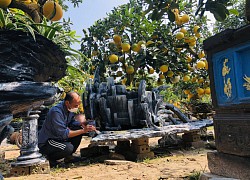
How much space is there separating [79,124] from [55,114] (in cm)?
60

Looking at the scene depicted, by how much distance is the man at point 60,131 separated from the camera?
11.1ft

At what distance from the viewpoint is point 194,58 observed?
185 inches

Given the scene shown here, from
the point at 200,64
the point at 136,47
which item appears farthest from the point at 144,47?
the point at 200,64

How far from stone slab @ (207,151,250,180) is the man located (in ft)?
5.61

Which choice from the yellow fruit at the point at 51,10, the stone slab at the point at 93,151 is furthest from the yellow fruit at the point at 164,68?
the yellow fruit at the point at 51,10

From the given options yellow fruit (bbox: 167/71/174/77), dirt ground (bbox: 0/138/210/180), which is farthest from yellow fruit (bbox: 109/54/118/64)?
dirt ground (bbox: 0/138/210/180)

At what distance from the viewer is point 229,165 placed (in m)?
2.06

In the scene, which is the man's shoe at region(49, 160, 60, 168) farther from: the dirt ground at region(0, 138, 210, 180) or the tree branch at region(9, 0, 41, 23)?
the tree branch at region(9, 0, 41, 23)

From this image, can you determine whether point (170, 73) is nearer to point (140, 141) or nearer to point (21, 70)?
point (140, 141)

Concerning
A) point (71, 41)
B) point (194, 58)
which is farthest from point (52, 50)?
point (194, 58)

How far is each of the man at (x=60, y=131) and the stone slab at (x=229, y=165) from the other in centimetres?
Answer: 171

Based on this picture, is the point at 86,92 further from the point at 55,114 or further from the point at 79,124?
the point at 55,114

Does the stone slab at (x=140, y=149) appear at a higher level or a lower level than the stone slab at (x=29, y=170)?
higher

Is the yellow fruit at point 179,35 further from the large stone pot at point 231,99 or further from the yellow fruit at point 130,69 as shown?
the large stone pot at point 231,99
